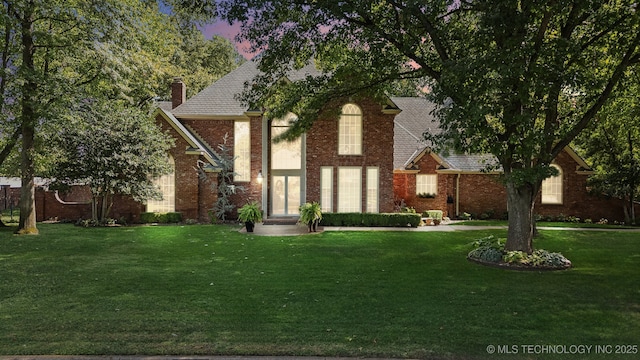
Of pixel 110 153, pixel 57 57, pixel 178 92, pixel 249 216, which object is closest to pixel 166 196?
pixel 110 153

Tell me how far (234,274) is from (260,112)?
13.5m

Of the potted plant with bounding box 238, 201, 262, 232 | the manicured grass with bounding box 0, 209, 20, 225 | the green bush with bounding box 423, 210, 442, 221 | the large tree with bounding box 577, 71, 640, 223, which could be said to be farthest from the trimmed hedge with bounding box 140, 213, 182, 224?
the large tree with bounding box 577, 71, 640, 223

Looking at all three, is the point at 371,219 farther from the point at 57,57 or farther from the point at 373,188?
the point at 57,57

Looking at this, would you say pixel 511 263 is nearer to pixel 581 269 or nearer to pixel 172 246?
pixel 581 269

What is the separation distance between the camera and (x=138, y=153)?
65.5 feet

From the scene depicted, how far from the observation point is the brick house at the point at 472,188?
76.9 ft

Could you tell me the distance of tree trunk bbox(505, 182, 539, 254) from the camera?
11.3m

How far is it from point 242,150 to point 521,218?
15.6 meters

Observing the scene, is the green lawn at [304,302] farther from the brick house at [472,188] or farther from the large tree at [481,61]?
the brick house at [472,188]

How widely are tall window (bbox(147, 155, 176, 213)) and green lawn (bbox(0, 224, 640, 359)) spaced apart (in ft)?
27.7

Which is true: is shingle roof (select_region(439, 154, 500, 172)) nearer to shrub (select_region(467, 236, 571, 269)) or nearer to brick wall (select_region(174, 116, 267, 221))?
brick wall (select_region(174, 116, 267, 221))

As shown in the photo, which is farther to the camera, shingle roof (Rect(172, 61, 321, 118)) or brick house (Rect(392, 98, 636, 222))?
brick house (Rect(392, 98, 636, 222))

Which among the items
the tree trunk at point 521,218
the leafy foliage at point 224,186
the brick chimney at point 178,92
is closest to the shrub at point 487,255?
the tree trunk at point 521,218

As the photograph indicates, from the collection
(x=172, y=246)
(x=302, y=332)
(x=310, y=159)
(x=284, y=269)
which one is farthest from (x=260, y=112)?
(x=302, y=332)
